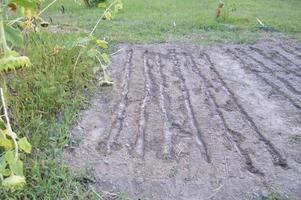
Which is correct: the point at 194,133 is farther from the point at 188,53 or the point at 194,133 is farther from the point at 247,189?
the point at 188,53

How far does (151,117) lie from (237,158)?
0.85m

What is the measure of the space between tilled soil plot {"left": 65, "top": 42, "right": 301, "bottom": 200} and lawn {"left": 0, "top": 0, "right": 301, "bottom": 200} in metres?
0.16

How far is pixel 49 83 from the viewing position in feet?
11.3

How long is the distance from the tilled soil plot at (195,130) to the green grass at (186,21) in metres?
1.20

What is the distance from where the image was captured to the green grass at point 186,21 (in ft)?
20.5

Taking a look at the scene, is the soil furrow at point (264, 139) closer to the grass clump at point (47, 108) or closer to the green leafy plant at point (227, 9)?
the grass clump at point (47, 108)

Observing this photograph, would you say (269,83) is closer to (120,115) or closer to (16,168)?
(120,115)

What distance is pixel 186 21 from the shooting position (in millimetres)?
7070

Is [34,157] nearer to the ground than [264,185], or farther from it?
farther from it

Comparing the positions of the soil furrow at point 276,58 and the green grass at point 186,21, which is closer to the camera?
the soil furrow at point 276,58

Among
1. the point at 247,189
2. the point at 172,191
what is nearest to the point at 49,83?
the point at 172,191

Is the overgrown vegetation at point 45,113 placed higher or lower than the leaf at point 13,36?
lower

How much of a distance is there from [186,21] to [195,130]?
4.05m

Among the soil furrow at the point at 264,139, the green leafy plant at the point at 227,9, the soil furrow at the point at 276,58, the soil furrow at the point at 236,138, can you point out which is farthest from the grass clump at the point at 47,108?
the green leafy plant at the point at 227,9
